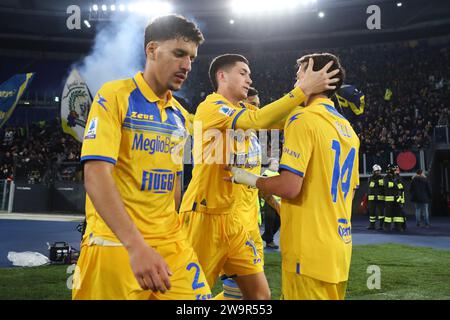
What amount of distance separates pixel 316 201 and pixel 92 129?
54.6 inches

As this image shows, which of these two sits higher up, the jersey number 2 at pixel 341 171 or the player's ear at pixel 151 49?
the player's ear at pixel 151 49

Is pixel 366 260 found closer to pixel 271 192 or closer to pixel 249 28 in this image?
pixel 271 192

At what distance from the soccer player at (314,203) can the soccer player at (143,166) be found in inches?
23.7

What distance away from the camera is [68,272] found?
254 inches

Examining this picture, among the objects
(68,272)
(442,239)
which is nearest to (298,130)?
(68,272)

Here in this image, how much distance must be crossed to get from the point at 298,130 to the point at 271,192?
A: 1.39ft

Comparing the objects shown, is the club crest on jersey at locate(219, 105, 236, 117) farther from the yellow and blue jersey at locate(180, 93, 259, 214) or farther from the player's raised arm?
the player's raised arm

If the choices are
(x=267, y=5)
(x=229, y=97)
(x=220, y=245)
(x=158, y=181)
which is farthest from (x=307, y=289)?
(x=267, y=5)

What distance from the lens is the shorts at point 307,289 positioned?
2.40 metres

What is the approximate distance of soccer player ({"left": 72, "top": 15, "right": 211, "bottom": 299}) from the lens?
2012 mm

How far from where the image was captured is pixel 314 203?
2.49 meters

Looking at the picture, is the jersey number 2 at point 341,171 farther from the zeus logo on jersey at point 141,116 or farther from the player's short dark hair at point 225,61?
the player's short dark hair at point 225,61

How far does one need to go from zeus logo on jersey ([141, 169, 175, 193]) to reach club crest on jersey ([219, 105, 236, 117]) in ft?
3.58

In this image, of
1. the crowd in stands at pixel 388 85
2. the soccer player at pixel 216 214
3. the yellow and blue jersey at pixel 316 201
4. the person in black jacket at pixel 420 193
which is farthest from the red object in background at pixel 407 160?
the yellow and blue jersey at pixel 316 201
